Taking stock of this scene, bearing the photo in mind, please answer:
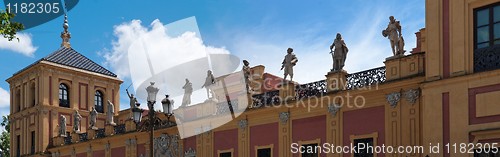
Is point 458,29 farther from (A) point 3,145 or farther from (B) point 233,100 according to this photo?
(A) point 3,145

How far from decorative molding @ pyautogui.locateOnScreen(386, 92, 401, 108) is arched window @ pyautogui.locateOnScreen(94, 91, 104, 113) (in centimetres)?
2296

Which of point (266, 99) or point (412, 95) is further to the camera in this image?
point (266, 99)

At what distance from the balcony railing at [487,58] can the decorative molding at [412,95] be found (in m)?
2.34

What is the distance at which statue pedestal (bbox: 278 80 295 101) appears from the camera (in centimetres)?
2180

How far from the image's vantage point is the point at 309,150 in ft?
69.1

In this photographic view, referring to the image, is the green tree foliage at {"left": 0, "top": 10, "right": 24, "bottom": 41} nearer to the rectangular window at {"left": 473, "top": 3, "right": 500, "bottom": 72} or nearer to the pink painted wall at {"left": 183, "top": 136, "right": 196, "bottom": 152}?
the rectangular window at {"left": 473, "top": 3, "right": 500, "bottom": 72}

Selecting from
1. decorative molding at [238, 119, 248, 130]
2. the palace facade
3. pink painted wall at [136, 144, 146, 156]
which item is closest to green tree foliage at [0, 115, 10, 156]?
the palace facade

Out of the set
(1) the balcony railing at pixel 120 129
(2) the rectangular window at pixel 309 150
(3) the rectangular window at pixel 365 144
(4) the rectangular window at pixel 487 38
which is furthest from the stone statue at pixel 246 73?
(4) the rectangular window at pixel 487 38

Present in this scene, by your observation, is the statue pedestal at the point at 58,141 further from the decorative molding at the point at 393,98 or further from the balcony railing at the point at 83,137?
the decorative molding at the point at 393,98

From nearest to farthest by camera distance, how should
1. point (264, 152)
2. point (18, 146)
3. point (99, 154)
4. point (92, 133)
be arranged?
point (264, 152)
point (99, 154)
point (92, 133)
point (18, 146)

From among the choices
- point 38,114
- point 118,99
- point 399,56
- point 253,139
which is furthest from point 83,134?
point 399,56

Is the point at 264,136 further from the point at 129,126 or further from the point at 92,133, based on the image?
the point at 92,133

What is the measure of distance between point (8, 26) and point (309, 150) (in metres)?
10.9

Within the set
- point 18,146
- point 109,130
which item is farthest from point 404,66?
point 18,146
